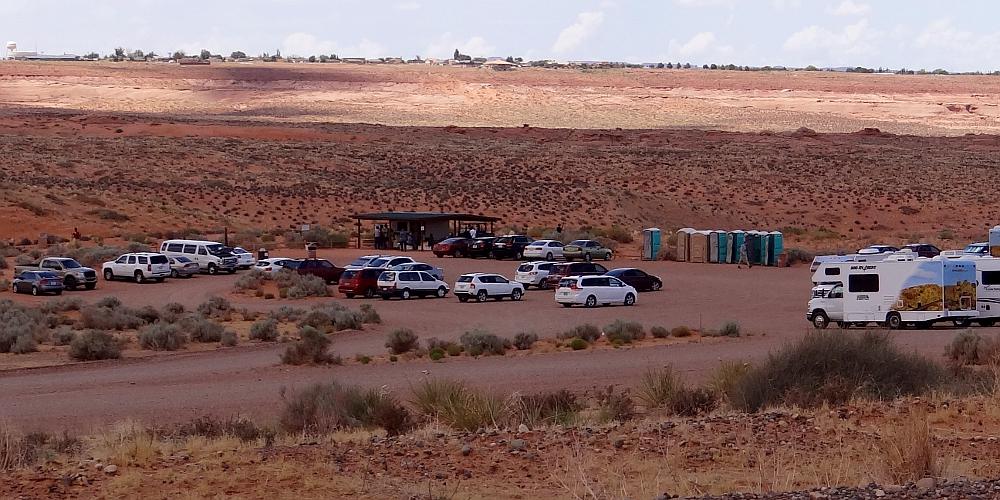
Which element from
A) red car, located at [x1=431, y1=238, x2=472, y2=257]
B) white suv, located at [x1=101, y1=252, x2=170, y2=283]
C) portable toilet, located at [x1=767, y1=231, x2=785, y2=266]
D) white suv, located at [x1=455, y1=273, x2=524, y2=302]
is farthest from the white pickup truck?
portable toilet, located at [x1=767, y1=231, x2=785, y2=266]

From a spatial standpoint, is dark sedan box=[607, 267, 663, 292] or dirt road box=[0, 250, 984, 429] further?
dark sedan box=[607, 267, 663, 292]

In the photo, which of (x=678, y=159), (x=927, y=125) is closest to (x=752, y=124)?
(x=927, y=125)

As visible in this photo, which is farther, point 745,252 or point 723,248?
point 723,248

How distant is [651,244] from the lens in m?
65.9

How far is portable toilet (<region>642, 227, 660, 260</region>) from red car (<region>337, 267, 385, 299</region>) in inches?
792

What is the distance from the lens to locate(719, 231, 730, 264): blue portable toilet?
6381cm

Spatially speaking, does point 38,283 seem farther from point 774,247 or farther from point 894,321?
point 774,247

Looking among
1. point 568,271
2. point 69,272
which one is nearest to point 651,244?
point 568,271

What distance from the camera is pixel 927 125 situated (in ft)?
507

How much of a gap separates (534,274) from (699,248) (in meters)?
14.0

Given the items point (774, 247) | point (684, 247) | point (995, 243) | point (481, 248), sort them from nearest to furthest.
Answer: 1. point (995, 243)
2. point (774, 247)
3. point (684, 247)
4. point (481, 248)

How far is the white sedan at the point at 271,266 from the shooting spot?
54.9m

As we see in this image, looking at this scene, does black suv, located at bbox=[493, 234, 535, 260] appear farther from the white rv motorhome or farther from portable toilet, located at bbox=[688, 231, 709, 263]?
the white rv motorhome

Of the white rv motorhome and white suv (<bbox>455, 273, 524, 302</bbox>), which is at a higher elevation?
the white rv motorhome
